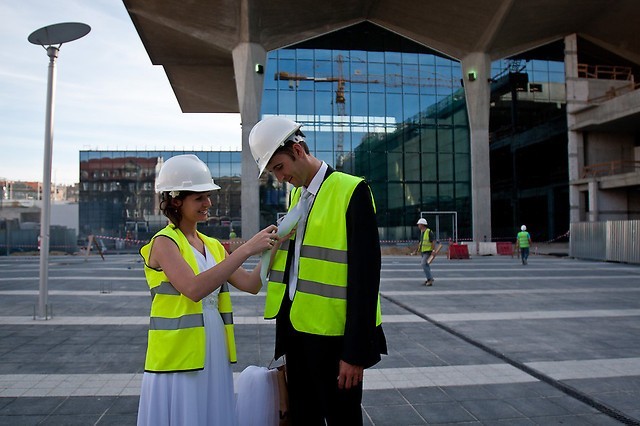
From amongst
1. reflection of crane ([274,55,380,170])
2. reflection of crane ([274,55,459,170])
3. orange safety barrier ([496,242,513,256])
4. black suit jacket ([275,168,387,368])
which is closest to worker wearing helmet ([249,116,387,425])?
black suit jacket ([275,168,387,368])

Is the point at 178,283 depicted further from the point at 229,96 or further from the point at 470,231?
the point at 229,96

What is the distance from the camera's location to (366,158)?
31219mm

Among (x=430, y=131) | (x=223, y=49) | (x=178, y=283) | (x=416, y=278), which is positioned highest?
(x=223, y=49)

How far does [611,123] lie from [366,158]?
14.8 metres

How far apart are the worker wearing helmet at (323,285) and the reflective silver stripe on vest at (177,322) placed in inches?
13.8

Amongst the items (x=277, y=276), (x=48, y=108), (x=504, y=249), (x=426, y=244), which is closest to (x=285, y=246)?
(x=277, y=276)

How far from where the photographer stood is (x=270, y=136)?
2.17 m

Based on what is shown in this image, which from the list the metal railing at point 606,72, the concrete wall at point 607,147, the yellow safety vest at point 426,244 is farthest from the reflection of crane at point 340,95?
the yellow safety vest at point 426,244

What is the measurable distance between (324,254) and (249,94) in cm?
2508

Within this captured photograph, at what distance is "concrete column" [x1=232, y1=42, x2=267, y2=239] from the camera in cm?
2577

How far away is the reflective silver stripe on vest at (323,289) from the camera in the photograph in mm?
2100

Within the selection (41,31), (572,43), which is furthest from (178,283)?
(572,43)

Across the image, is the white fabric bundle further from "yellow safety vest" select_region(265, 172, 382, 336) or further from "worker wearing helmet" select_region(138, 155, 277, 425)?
"yellow safety vest" select_region(265, 172, 382, 336)

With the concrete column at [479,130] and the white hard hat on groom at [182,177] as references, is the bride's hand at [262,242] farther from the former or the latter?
the concrete column at [479,130]
